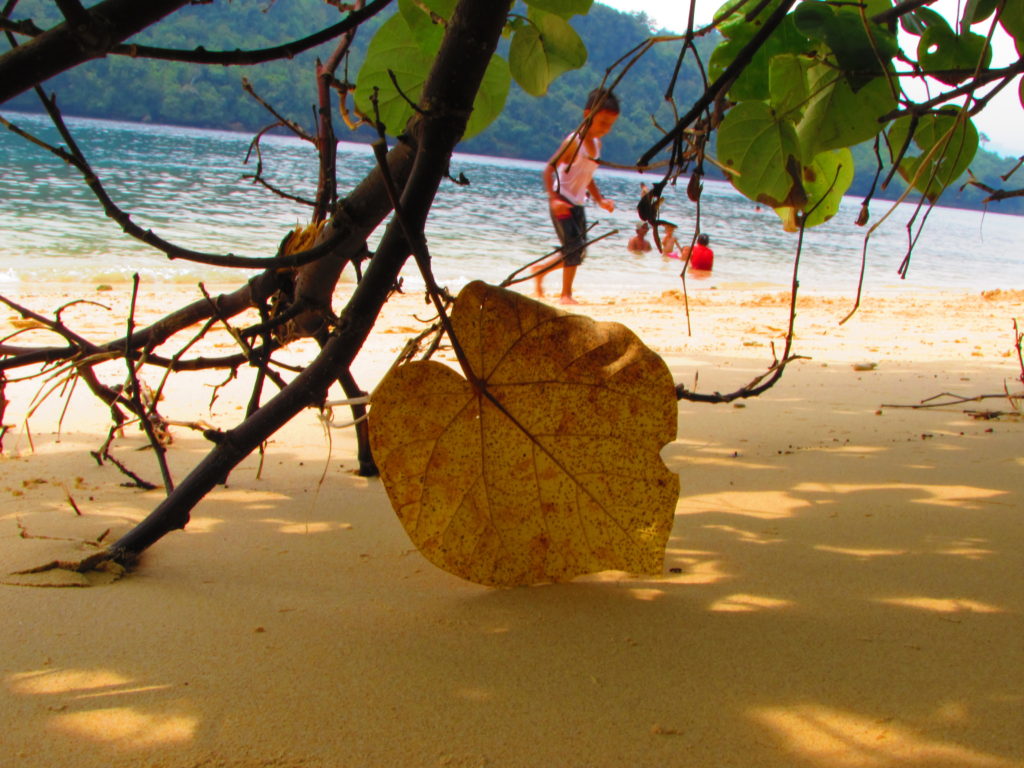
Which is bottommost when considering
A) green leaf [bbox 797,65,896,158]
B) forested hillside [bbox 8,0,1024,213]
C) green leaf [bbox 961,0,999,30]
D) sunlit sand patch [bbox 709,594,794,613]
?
sunlit sand patch [bbox 709,594,794,613]

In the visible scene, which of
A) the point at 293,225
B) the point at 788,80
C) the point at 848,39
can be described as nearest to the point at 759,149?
the point at 788,80

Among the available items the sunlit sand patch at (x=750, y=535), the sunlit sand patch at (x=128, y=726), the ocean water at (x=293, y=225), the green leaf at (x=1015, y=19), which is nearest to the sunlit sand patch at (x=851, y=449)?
the sunlit sand patch at (x=750, y=535)

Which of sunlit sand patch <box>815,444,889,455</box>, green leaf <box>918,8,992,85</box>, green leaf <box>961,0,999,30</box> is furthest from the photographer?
sunlit sand patch <box>815,444,889,455</box>

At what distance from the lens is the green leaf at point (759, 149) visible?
1485 millimetres

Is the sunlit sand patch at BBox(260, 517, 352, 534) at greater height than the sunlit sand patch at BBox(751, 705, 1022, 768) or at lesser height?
lesser

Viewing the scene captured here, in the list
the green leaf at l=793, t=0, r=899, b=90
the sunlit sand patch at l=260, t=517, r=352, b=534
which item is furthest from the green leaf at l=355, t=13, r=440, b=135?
the sunlit sand patch at l=260, t=517, r=352, b=534

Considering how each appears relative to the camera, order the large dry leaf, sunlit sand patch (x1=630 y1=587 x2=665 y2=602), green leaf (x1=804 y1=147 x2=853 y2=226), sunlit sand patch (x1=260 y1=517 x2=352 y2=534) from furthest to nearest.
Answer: green leaf (x1=804 y1=147 x2=853 y2=226), sunlit sand patch (x1=260 y1=517 x2=352 y2=534), sunlit sand patch (x1=630 y1=587 x2=665 y2=602), the large dry leaf

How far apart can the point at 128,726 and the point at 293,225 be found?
16.2m

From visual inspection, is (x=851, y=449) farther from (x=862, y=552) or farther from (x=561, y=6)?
(x=561, y=6)

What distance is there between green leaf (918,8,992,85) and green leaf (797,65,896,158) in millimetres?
96

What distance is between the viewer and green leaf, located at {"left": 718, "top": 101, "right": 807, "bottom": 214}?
149cm

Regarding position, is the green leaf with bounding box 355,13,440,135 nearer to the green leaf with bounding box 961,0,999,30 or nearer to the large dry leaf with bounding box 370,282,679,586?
the large dry leaf with bounding box 370,282,679,586

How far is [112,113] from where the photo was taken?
4888 centimetres

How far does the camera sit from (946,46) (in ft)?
4.70
